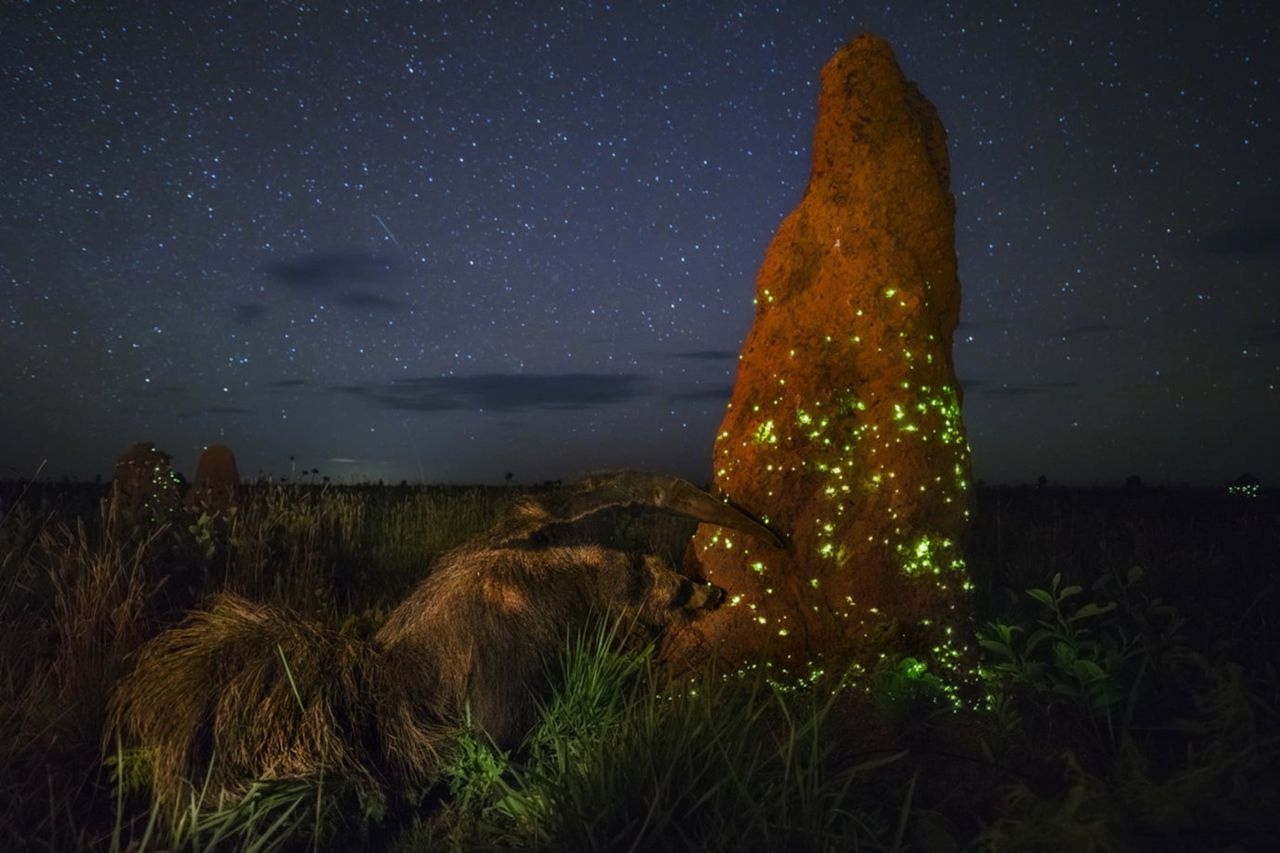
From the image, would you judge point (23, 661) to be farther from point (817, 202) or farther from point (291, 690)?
point (817, 202)

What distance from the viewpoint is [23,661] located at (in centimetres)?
648

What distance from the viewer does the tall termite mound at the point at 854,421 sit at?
225 inches

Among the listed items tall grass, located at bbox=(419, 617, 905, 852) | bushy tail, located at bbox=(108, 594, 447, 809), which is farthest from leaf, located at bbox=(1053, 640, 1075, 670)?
bushy tail, located at bbox=(108, 594, 447, 809)

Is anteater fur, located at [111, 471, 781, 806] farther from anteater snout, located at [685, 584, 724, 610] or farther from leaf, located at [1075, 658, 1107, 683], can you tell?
leaf, located at [1075, 658, 1107, 683]

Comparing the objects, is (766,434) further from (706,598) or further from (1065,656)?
(1065,656)

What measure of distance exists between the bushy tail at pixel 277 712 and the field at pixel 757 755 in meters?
0.12

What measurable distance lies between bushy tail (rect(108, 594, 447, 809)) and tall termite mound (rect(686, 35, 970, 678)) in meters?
1.77

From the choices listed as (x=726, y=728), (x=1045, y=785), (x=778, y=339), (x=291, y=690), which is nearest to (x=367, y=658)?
(x=291, y=690)

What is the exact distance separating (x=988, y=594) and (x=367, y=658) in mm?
4471

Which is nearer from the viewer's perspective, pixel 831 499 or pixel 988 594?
pixel 831 499

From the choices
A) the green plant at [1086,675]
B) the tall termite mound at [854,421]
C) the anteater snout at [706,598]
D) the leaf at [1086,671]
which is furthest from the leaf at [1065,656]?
the anteater snout at [706,598]

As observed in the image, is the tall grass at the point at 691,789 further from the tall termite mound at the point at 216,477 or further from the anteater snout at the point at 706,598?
the tall termite mound at the point at 216,477

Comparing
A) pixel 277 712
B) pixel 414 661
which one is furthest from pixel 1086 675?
pixel 277 712

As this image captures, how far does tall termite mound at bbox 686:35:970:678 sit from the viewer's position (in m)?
5.73
